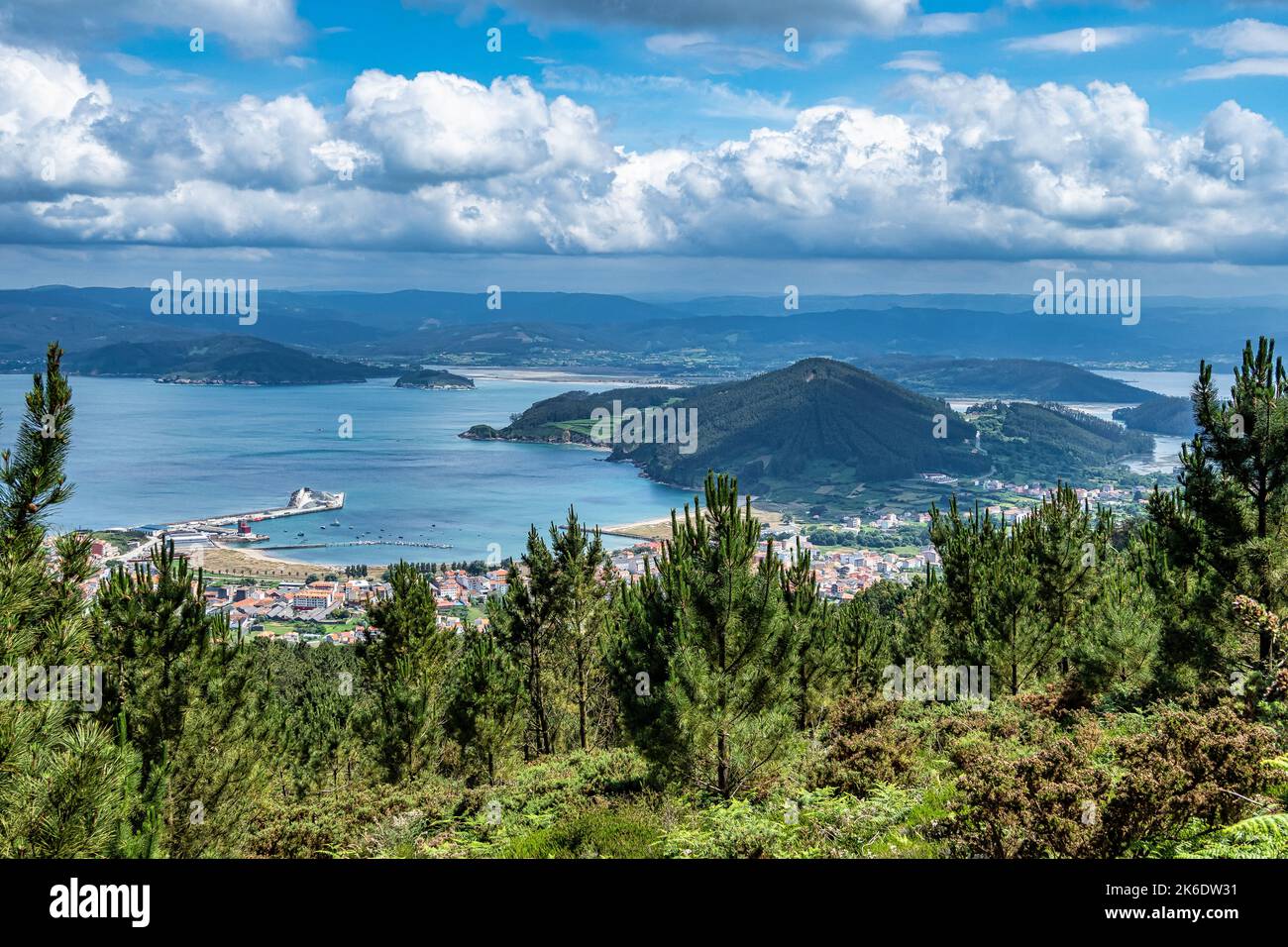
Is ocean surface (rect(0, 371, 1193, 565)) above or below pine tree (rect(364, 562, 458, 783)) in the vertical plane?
below

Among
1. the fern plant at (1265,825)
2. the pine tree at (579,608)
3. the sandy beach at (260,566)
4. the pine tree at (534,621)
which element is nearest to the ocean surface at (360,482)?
the sandy beach at (260,566)

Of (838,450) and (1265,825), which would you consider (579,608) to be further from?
(838,450)

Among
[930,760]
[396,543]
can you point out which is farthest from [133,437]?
[930,760]

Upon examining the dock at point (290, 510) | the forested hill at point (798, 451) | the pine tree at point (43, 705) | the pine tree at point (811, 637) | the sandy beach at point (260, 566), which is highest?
the pine tree at point (43, 705)

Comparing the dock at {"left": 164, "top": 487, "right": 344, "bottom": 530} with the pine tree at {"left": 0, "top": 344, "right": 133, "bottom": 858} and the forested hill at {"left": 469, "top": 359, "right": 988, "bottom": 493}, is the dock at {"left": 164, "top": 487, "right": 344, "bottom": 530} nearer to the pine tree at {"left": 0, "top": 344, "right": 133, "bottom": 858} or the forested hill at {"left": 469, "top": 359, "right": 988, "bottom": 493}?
the forested hill at {"left": 469, "top": 359, "right": 988, "bottom": 493}

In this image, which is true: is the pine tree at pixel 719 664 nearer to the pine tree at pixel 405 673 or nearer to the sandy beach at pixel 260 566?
the pine tree at pixel 405 673

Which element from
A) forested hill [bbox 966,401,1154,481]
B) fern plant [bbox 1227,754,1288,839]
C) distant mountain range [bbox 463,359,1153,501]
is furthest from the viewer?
distant mountain range [bbox 463,359,1153,501]

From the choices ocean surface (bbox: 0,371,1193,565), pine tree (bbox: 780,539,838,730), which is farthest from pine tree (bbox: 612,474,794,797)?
ocean surface (bbox: 0,371,1193,565)
